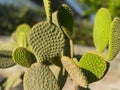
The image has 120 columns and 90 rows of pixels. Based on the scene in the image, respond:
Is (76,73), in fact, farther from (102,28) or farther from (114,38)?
(102,28)

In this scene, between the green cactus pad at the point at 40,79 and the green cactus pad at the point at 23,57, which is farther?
the green cactus pad at the point at 23,57

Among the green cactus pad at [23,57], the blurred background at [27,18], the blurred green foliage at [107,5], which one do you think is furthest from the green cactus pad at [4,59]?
the blurred background at [27,18]

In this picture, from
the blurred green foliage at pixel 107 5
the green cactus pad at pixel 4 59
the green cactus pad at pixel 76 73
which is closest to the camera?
the green cactus pad at pixel 76 73

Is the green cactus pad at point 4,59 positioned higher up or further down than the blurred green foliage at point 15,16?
higher up

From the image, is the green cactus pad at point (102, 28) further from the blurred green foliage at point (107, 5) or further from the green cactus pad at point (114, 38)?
the blurred green foliage at point (107, 5)

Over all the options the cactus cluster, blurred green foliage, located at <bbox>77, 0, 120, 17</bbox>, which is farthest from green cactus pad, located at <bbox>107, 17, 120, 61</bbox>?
blurred green foliage, located at <bbox>77, 0, 120, 17</bbox>

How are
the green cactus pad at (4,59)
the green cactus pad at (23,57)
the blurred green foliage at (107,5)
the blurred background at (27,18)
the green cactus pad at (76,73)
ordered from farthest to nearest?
the blurred background at (27,18) < the blurred green foliage at (107,5) < the green cactus pad at (4,59) < the green cactus pad at (23,57) < the green cactus pad at (76,73)

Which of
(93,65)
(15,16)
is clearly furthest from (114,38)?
(15,16)
